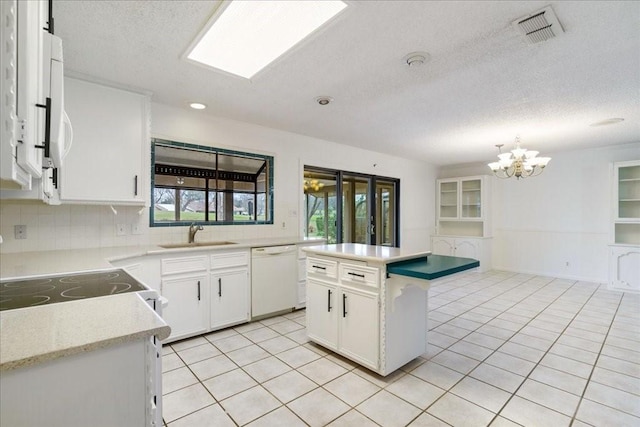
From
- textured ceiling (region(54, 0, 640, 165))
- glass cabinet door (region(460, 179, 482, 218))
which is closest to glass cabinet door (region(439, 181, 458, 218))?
glass cabinet door (region(460, 179, 482, 218))

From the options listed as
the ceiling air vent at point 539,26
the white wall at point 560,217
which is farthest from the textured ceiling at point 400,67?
the white wall at point 560,217

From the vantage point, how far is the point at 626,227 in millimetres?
5039

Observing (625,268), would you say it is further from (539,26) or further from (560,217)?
(539,26)

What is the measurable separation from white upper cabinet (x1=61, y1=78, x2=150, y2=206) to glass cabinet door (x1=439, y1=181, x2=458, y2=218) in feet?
20.4

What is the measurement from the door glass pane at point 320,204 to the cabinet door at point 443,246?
10.1ft

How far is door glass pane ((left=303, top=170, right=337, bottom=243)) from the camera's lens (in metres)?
4.77

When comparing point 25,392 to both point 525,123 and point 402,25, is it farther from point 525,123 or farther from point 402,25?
point 525,123

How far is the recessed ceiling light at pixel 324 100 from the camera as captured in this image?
3.03m

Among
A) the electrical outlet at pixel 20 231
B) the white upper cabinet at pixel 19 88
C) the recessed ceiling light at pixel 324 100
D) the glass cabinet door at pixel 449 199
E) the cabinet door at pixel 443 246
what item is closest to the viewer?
the white upper cabinet at pixel 19 88

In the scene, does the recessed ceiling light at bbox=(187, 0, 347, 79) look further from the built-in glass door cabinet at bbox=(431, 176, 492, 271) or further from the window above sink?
the built-in glass door cabinet at bbox=(431, 176, 492, 271)

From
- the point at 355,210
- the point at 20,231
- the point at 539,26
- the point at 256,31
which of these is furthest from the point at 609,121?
the point at 20,231

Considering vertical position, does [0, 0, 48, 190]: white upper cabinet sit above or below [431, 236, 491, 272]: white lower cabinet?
above

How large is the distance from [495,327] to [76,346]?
372cm

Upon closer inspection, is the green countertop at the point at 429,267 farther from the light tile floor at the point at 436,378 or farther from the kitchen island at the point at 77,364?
the kitchen island at the point at 77,364
